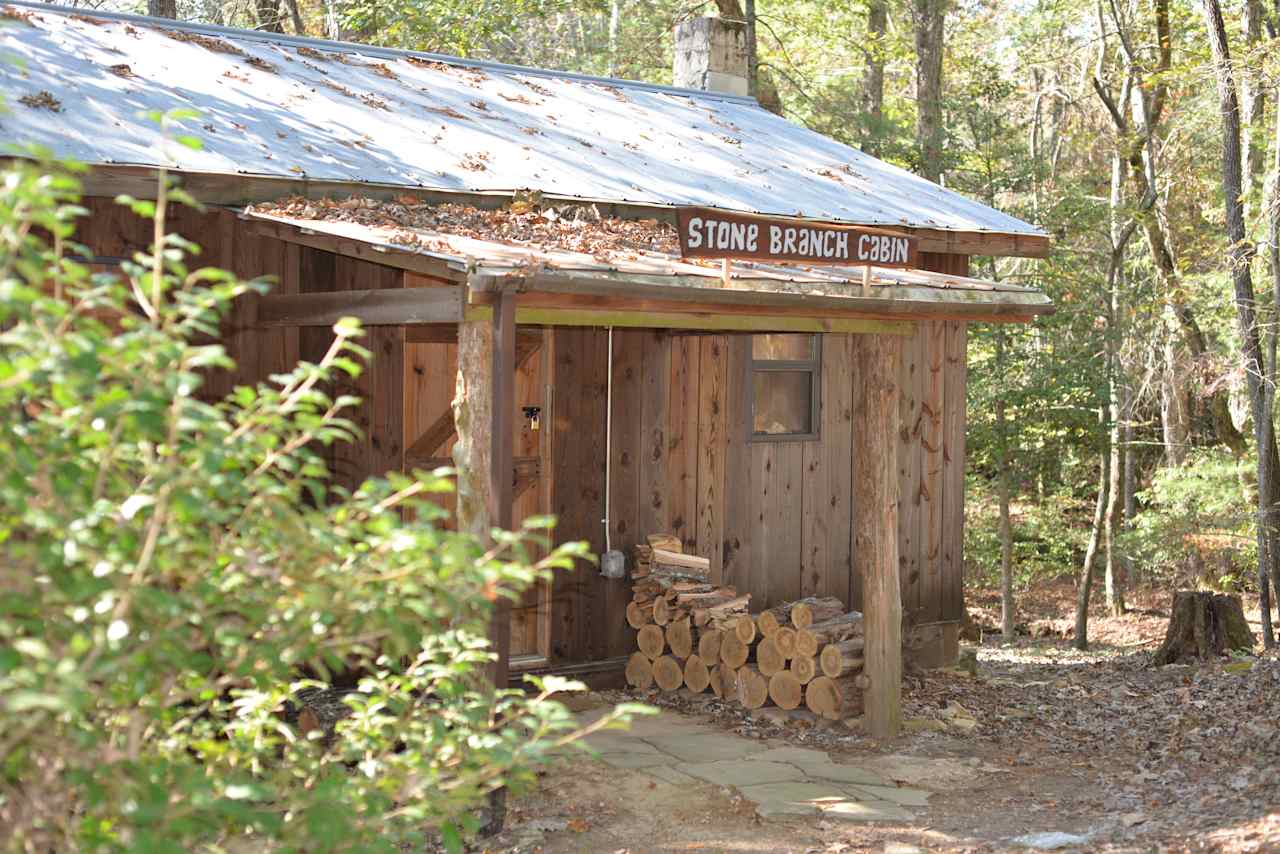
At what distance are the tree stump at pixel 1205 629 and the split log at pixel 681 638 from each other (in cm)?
476

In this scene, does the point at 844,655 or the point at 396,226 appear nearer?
the point at 396,226

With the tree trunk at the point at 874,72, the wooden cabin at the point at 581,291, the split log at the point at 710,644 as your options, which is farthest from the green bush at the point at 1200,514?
the split log at the point at 710,644

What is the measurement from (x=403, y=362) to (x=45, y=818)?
18.8ft

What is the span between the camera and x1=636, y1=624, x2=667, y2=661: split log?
9.54m

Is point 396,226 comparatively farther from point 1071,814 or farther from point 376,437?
point 1071,814

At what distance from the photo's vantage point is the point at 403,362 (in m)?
8.73

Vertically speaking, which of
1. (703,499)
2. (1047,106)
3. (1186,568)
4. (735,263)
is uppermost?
(1047,106)

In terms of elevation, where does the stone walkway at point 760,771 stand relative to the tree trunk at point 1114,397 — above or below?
below

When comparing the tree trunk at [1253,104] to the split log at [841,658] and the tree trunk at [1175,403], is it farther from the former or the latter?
the split log at [841,658]

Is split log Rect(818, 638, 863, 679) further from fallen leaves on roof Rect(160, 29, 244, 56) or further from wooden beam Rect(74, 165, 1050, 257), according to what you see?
fallen leaves on roof Rect(160, 29, 244, 56)

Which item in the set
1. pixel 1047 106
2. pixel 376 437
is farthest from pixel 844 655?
pixel 1047 106

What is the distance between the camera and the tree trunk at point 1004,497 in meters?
18.0

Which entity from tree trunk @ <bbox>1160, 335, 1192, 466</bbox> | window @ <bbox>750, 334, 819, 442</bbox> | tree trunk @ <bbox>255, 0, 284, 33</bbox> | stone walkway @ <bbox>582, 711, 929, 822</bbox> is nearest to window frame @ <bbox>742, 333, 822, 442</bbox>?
window @ <bbox>750, 334, 819, 442</bbox>

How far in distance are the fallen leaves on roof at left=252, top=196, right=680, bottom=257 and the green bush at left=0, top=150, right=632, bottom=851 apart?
3428mm
